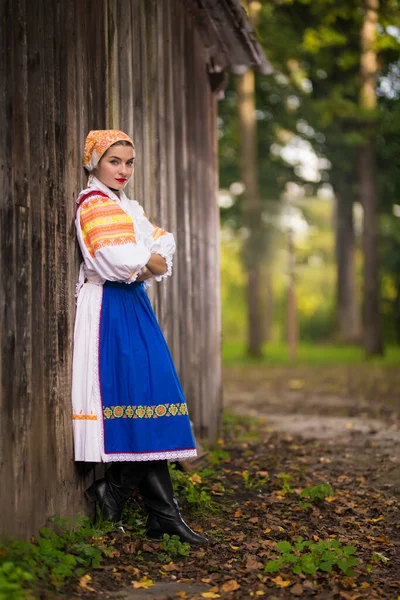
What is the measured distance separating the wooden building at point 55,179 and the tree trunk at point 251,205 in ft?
43.3

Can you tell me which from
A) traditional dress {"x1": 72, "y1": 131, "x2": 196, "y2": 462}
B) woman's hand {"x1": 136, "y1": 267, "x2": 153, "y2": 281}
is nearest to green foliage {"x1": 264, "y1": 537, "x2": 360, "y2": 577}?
traditional dress {"x1": 72, "y1": 131, "x2": 196, "y2": 462}

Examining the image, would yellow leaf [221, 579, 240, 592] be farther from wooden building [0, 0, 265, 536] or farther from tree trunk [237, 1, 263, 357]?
tree trunk [237, 1, 263, 357]

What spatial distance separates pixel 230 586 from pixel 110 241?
1.85 metres

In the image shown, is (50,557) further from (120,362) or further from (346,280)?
(346,280)

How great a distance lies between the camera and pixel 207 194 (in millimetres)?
8031

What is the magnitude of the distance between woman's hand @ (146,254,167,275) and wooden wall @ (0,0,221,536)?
1.42 ft

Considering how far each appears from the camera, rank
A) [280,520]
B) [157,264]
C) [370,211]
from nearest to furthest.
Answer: [157,264], [280,520], [370,211]

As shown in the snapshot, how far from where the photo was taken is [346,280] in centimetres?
2666

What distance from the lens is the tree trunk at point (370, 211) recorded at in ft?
62.8

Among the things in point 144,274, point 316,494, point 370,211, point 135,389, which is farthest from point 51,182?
point 370,211

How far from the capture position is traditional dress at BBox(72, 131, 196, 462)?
4449 mm

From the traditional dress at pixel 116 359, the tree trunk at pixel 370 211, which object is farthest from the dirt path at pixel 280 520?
the tree trunk at pixel 370 211

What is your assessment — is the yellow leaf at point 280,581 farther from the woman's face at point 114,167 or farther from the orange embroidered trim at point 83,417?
the woman's face at point 114,167

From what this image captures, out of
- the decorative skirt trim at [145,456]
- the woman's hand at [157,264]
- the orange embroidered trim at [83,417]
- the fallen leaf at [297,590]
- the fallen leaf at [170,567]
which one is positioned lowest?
the fallen leaf at [297,590]
